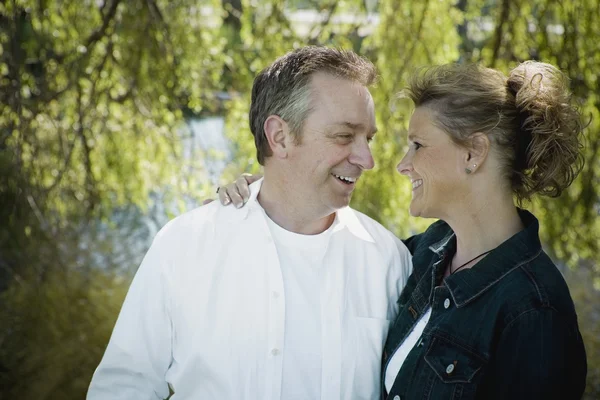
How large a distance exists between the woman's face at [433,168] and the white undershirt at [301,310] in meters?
0.28

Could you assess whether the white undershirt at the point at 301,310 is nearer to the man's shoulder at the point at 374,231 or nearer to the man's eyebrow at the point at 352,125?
the man's shoulder at the point at 374,231

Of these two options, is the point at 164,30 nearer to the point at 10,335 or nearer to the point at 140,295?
the point at 10,335

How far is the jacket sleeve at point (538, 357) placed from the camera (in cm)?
156

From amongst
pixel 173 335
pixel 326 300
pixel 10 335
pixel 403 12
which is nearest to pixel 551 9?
pixel 403 12

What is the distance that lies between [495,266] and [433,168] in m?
0.29

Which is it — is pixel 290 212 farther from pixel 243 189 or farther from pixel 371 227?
pixel 371 227

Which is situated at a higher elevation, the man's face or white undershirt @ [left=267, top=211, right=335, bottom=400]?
the man's face

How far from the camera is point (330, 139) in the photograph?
201 cm

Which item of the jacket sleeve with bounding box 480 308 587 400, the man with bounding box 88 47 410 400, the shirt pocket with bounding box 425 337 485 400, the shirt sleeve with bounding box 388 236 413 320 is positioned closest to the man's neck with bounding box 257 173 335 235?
the man with bounding box 88 47 410 400

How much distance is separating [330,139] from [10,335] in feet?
8.44

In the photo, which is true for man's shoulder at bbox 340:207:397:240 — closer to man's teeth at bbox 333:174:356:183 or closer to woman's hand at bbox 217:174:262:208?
man's teeth at bbox 333:174:356:183

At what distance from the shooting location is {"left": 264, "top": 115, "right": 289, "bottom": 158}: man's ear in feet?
6.76

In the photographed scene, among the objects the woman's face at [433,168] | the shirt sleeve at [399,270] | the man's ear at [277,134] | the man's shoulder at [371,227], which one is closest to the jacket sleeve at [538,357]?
the woman's face at [433,168]

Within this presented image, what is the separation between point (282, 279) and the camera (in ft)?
6.31
